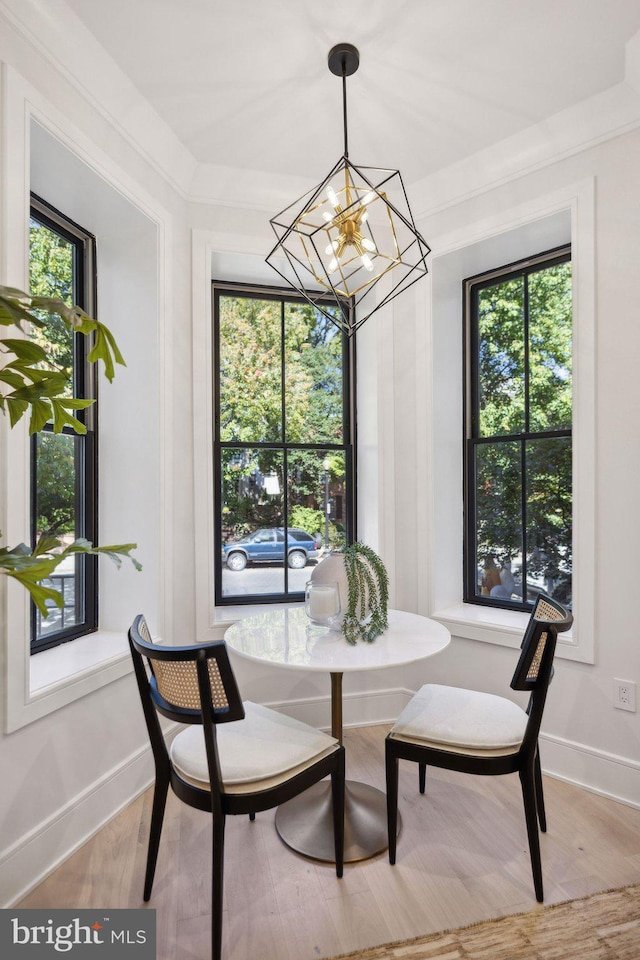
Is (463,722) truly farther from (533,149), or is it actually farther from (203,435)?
(533,149)

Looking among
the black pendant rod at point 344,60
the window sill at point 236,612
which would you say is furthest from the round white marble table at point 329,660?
the black pendant rod at point 344,60

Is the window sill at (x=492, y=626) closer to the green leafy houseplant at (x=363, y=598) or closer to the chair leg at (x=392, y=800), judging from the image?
the green leafy houseplant at (x=363, y=598)

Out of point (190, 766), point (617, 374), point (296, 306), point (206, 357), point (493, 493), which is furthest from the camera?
point (296, 306)

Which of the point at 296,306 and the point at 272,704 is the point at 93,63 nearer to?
the point at 296,306

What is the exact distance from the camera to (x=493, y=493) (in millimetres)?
2941

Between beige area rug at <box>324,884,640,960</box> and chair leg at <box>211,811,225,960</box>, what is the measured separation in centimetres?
34

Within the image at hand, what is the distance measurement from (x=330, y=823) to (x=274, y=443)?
184 cm

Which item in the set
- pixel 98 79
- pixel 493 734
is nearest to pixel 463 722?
pixel 493 734

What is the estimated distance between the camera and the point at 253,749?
1610 mm

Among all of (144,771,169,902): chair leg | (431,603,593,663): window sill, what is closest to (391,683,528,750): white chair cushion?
(431,603,593,663): window sill

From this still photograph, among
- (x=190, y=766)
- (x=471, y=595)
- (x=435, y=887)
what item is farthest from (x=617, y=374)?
(x=190, y=766)

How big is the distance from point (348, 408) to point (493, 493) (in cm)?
96

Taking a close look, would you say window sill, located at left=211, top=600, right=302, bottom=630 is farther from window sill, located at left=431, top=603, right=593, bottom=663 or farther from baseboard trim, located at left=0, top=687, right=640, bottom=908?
window sill, located at left=431, top=603, right=593, bottom=663

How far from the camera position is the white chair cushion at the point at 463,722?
5.59 feet
